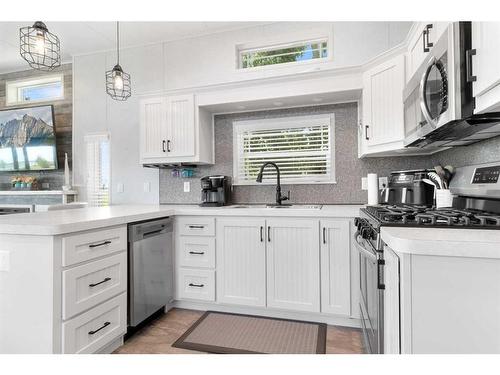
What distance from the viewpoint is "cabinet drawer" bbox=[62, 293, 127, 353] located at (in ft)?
5.14

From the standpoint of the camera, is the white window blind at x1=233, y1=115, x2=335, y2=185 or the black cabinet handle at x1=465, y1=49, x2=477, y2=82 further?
the white window blind at x1=233, y1=115, x2=335, y2=185

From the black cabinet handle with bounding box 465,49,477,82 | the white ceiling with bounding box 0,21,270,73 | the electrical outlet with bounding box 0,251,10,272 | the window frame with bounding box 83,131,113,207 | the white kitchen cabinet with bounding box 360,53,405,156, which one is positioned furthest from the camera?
the window frame with bounding box 83,131,113,207

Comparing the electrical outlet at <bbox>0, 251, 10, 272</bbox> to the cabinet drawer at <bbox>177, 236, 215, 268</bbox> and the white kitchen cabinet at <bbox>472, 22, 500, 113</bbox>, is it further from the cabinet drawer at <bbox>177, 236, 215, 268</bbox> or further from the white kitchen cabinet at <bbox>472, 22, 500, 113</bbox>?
the white kitchen cabinet at <bbox>472, 22, 500, 113</bbox>

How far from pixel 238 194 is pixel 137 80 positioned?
74.5 inches

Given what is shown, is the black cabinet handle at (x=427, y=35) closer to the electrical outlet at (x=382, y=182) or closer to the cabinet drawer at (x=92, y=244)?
the electrical outlet at (x=382, y=182)

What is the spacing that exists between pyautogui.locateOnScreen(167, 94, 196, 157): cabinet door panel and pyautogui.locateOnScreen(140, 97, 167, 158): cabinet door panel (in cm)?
8

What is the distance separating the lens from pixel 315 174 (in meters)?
2.95

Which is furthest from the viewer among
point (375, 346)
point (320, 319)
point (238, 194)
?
point (238, 194)

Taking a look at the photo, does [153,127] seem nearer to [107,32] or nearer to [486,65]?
[107,32]

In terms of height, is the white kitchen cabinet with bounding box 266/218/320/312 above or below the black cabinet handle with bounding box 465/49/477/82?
below

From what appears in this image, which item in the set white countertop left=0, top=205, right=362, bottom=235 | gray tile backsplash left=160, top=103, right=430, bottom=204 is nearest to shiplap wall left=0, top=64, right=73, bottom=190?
gray tile backsplash left=160, top=103, right=430, bottom=204

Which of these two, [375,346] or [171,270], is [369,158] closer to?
[375,346]

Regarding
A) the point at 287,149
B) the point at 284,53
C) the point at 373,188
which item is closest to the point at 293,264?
the point at 373,188
